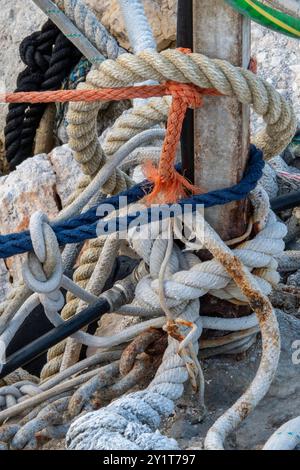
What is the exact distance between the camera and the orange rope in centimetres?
137

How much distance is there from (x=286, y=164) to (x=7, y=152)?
1.32 meters

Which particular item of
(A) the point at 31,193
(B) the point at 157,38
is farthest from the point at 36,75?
(A) the point at 31,193

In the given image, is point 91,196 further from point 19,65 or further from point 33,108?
point 19,65

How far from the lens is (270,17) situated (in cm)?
122

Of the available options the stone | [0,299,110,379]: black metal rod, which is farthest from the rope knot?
the stone

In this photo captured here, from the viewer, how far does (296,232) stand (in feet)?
7.14

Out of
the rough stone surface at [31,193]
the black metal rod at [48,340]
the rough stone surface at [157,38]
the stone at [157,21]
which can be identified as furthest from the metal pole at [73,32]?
the black metal rod at [48,340]

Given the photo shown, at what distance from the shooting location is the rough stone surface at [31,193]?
2564 mm

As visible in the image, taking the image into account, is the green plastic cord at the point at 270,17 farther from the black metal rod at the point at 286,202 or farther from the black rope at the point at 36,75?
the black rope at the point at 36,75

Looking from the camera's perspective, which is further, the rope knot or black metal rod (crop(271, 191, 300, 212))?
black metal rod (crop(271, 191, 300, 212))

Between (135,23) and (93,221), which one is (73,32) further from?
(93,221)

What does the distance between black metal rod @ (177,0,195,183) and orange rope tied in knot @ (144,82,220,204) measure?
1.4 inches

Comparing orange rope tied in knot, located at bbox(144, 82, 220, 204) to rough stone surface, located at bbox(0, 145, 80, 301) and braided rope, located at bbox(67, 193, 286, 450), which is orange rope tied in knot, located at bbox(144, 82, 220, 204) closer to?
braided rope, located at bbox(67, 193, 286, 450)

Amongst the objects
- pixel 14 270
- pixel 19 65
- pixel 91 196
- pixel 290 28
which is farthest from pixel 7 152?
pixel 290 28
